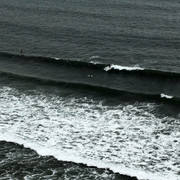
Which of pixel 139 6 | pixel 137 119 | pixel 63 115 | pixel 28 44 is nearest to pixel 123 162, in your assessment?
pixel 137 119

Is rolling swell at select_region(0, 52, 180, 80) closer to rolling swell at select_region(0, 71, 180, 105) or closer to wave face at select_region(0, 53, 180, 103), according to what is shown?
wave face at select_region(0, 53, 180, 103)

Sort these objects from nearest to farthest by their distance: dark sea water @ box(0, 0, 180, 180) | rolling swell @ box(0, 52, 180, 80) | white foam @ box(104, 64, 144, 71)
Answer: dark sea water @ box(0, 0, 180, 180) → rolling swell @ box(0, 52, 180, 80) → white foam @ box(104, 64, 144, 71)

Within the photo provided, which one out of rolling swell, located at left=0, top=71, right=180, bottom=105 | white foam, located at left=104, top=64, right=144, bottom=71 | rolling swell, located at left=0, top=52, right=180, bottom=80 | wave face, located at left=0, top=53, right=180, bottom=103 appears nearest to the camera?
rolling swell, located at left=0, top=71, right=180, bottom=105

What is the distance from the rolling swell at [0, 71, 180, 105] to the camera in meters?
40.2

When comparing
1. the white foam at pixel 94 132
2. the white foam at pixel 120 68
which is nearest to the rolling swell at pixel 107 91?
the white foam at pixel 94 132

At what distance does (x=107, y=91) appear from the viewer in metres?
42.8

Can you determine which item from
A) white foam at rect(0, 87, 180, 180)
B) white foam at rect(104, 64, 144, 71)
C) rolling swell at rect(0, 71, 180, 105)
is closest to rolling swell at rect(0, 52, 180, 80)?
white foam at rect(104, 64, 144, 71)

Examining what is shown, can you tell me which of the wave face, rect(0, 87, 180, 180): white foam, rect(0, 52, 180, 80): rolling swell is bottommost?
rect(0, 87, 180, 180): white foam

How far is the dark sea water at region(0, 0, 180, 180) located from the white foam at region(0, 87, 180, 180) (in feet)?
0.35

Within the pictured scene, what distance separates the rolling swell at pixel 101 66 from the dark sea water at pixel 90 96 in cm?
15

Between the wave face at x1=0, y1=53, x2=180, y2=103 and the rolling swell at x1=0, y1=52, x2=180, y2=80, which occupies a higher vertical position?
the rolling swell at x1=0, y1=52, x2=180, y2=80

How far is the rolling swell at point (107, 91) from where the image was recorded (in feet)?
132

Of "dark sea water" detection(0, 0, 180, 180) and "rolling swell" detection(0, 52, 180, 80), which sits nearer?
"dark sea water" detection(0, 0, 180, 180)

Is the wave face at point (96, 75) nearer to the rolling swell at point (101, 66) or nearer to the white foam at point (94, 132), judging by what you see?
the rolling swell at point (101, 66)
